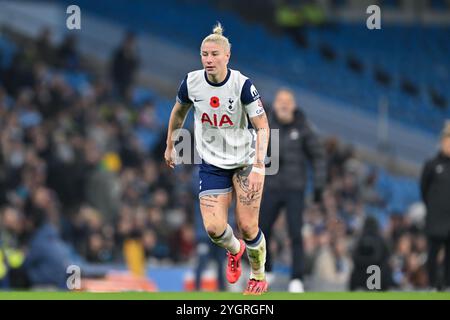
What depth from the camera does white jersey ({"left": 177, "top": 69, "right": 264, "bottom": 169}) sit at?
33.8 feet

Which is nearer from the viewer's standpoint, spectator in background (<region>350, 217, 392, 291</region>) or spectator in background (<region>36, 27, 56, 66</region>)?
spectator in background (<region>350, 217, 392, 291</region>)

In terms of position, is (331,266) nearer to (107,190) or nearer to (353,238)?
(353,238)

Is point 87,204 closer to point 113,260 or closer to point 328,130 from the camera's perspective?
point 113,260

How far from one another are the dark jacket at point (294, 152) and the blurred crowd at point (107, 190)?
4152 mm

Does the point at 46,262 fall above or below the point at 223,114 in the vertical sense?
below

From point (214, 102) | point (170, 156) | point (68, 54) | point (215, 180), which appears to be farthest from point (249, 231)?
point (68, 54)

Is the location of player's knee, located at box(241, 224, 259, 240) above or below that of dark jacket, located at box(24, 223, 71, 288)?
above

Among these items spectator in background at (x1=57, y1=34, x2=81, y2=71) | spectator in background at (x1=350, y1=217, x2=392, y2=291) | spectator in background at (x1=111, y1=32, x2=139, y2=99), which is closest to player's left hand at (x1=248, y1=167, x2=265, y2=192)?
spectator in background at (x1=350, y1=217, x2=392, y2=291)

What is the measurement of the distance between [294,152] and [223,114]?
3.02 meters

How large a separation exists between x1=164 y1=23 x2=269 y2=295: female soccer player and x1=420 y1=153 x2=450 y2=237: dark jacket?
11.4ft

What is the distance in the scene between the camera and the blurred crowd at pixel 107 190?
19.1 metres

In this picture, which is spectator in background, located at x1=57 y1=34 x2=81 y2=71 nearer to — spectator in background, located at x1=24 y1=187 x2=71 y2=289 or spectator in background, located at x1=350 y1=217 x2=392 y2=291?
spectator in background, located at x1=24 y1=187 x2=71 y2=289

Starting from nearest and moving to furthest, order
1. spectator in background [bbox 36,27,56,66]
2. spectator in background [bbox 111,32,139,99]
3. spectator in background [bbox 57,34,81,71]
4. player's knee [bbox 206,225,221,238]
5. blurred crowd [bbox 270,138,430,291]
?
player's knee [bbox 206,225,221,238], blurred crowd [bbox 270,138,430,291], spectator in background [bbox 36,27,56,66], spectator in background [bbox 111,32,139,99], spectator in background [bbox 57,34,81,71]

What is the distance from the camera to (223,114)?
1036 centimetres
